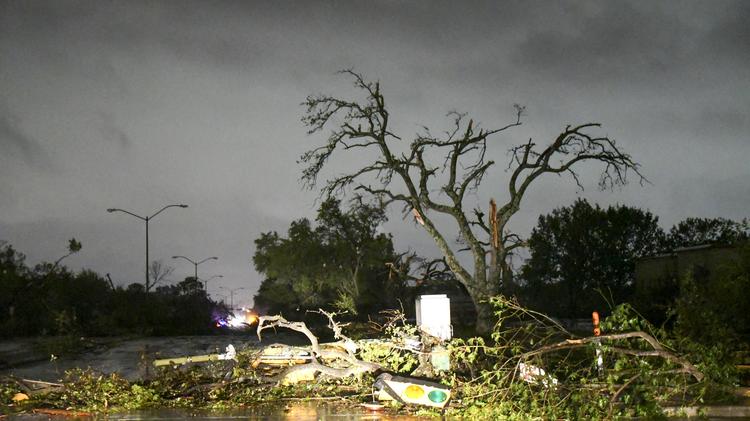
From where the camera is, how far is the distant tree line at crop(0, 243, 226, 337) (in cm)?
3134

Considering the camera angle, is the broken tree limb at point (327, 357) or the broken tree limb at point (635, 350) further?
the broken tree limb at point (327, 357)

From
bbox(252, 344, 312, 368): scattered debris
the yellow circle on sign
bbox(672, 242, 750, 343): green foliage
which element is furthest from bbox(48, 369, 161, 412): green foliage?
bbox(672, 242, 750, 343): green foliage

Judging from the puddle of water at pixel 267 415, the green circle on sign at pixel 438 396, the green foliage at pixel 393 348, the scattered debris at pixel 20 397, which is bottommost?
the puddle of water at pixel 267 415

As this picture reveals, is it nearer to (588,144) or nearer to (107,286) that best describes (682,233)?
(588,144)

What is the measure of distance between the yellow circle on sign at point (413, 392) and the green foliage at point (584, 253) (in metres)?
36.5

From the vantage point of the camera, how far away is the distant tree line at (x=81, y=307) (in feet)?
103

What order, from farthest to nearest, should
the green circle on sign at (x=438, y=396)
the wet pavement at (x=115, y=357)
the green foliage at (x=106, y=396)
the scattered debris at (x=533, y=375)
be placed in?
the wet pavement at (x=115, y=357), the green foliage at (x=106, y=396), the green circle on sign at (x=438, y=396), the scattered debris at (x=533, y=375)

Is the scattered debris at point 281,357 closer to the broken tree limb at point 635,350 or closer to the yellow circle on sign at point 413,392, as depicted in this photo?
the yellow circle on sign at point 413,392

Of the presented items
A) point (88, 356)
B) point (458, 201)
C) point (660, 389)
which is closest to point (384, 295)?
point (458, 201)

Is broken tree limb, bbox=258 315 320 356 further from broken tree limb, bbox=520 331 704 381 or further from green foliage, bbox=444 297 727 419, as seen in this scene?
broken tree limb, bbox=520 331 704 381

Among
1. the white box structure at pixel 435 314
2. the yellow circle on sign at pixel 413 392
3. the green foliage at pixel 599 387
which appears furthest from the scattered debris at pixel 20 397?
the green foliage at pixel 599 387

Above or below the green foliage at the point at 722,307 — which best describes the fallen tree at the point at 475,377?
below

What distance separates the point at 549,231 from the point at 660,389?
41.2m

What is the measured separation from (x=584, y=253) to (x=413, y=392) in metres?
39.2
